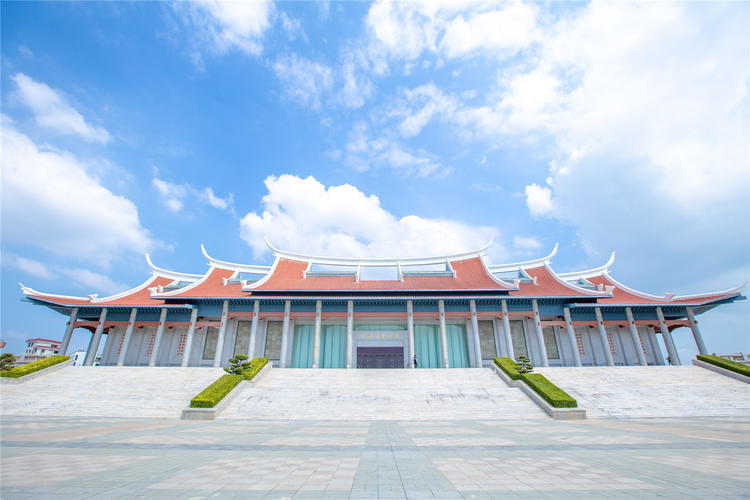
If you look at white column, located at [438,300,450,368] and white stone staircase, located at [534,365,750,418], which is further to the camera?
white column, located at [438,300,450,368]

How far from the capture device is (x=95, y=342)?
24.8 m

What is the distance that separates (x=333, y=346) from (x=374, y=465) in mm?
20864

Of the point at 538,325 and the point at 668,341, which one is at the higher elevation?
the point at 538,325

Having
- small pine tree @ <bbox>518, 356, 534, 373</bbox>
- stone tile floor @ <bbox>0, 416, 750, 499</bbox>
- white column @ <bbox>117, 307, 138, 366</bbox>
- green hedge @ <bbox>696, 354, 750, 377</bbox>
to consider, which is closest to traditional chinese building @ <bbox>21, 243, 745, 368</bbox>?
white column @ <bbox>117, 307, 138, 366</bbox>

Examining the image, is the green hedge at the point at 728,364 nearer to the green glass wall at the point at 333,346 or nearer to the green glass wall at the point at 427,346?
the green glass wall at the point at 427,346

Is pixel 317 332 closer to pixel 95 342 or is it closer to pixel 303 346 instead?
pixel 303 346

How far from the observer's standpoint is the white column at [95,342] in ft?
80.7

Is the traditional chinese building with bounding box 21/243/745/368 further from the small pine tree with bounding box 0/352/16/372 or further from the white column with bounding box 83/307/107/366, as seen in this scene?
the small pine tree with bounding box 0/352/16/372

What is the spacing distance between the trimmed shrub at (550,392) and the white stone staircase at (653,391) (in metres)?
1.41

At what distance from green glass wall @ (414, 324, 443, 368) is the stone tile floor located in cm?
1625

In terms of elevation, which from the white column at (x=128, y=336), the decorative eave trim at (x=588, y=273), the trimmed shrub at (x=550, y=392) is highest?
the decorative eave trim at (x=588, y=273)

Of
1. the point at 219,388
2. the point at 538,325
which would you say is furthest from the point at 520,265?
the point at 219,388

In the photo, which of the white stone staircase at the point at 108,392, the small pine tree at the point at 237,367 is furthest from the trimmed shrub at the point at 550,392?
the white stone staircase at the point at 108,392

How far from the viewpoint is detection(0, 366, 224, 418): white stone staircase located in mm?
14516
